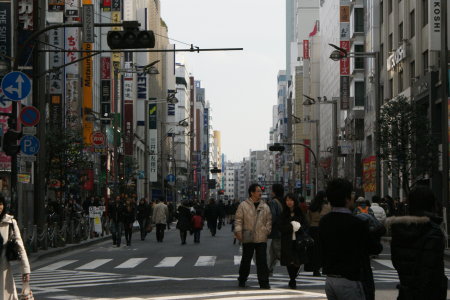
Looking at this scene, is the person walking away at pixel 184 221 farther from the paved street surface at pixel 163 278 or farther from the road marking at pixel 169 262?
the road marking at pixel 169 262

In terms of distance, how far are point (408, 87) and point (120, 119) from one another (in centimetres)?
3025

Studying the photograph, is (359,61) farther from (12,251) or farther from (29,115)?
(12,251)

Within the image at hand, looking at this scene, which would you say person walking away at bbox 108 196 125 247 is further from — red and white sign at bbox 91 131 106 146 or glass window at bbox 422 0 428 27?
glass window at bbox 422 0 428 27

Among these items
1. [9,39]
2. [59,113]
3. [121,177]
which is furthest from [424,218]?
[121,177]

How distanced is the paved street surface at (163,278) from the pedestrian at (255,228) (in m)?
0.36

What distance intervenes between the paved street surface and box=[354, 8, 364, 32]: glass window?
49189 mm

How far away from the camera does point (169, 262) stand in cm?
2325

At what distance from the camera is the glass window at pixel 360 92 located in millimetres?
74375

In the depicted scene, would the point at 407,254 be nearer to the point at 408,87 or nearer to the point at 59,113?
the point at 59,113

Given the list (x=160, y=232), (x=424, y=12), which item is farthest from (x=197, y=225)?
(x=424, y=12)

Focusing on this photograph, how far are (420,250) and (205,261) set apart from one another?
15.9 meters

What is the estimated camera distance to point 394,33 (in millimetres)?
56469

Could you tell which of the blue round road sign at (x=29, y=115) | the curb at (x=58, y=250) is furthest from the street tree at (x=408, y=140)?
the blue round road sign at (x=29, y=115)

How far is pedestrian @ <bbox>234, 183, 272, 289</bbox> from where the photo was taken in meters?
15.5
